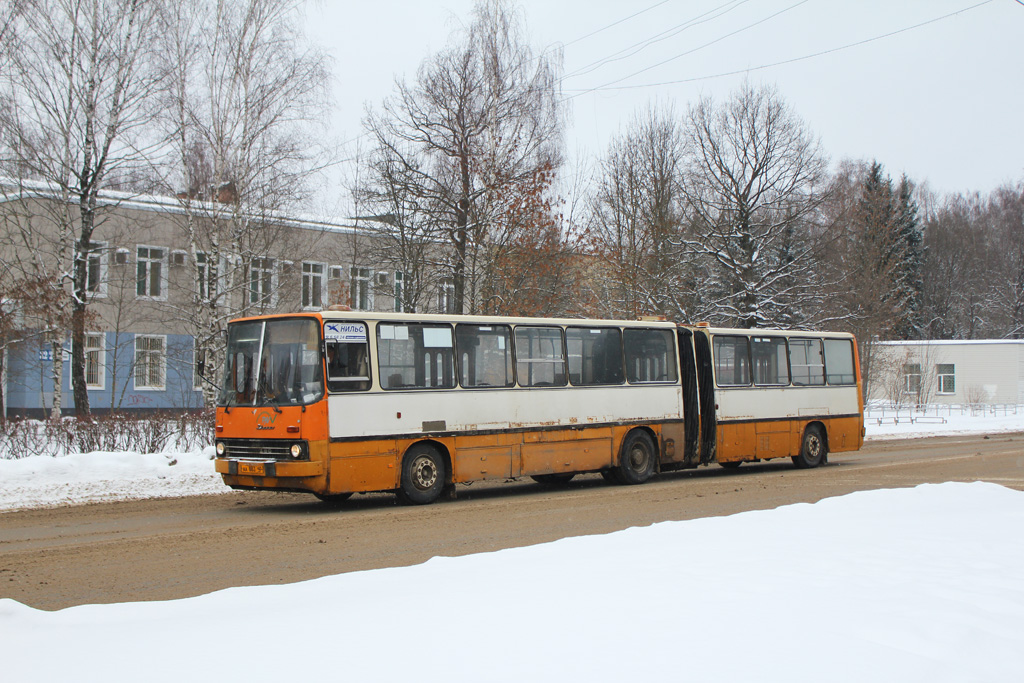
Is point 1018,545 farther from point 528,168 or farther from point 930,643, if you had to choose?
point 528,168

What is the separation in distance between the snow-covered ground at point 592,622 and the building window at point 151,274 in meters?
31.1

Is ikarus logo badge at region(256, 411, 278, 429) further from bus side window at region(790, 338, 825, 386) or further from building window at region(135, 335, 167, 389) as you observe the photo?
building window at region(135, 335, 167, 389)

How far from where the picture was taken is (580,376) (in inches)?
687

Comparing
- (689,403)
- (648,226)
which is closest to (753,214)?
(648,226)

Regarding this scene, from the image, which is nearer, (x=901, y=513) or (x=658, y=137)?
(x=901, y=513)

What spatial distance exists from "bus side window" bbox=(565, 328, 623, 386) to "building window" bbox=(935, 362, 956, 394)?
4911 centimetres

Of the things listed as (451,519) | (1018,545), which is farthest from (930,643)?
(451,519)

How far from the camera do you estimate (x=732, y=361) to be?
20391mm

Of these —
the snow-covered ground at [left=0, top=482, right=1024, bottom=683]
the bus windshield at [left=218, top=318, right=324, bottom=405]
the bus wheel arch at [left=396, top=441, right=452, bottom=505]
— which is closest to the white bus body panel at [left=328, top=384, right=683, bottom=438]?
the bus wheel arch at [left=396, top=441, right=452, bottom=505]

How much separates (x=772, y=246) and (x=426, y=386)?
32349mm

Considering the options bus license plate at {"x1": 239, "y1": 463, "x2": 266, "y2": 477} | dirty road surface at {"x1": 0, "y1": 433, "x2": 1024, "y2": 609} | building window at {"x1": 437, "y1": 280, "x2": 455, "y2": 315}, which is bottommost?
dirty road surface at {"x1": 0, "y1": 433, "x2": 1024, "y2": 609}

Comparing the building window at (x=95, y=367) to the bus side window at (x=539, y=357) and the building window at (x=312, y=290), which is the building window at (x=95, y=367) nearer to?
the building window at (x=312, y=290)

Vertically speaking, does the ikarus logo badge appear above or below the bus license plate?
above

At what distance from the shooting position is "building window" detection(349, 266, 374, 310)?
1400 inches
